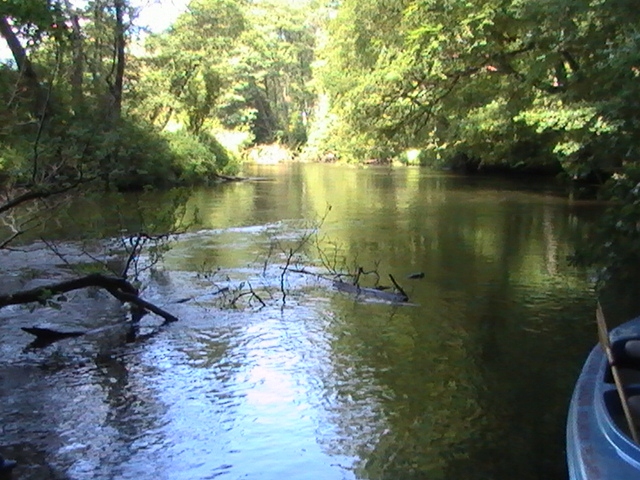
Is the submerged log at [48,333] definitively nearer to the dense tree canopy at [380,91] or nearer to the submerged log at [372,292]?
Result: the dense tree canopy at [380,91]

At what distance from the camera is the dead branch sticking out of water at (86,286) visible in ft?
22.6

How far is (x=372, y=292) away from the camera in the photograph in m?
10.4

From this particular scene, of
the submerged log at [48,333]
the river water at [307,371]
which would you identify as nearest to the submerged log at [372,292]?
the river water at [307,371]

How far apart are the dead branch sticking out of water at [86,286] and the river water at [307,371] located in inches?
13.4

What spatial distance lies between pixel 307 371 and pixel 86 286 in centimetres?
273

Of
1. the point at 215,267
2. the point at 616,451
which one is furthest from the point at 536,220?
the point at 616,451

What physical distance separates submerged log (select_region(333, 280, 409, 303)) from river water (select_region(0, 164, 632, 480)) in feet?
0.55

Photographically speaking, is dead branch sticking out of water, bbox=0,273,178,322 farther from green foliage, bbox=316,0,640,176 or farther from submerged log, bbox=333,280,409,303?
green foliage, bbox=316,0,640,176

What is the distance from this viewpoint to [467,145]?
1005 inches

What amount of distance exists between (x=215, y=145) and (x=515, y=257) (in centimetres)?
2045

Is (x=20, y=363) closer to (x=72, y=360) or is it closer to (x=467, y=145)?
(x=72, y=360)

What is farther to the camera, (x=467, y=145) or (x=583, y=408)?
(x=467, y=145)

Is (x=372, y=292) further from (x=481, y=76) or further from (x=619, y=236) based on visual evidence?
(x=481, y=76)

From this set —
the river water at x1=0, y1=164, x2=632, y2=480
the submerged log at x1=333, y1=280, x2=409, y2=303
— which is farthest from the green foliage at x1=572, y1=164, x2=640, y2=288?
the submerged log at x1=333, y1=280, x2=409, y2=303
